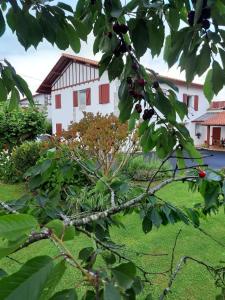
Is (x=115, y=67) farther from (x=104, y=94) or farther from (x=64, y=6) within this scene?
(x=104, y=94)

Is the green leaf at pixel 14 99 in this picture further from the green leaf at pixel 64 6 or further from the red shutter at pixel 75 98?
the red shutter at pixel 75 98

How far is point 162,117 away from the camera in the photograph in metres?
1.36

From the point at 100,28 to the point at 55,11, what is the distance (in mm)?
326

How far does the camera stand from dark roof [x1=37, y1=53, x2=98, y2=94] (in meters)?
20.9

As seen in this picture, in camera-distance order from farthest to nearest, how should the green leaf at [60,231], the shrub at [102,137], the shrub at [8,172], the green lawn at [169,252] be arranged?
the shrub at [8,172]
the shrub at [102,137]
the green lawn at [169,252]
the green leaf at [60,231]

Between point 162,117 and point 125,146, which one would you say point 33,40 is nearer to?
point 162,117

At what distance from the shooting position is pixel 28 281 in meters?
0.41

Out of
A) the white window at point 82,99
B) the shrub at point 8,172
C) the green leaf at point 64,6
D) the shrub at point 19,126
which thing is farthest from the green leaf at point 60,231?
the white window at point 82,99

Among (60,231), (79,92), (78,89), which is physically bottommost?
(60,231)

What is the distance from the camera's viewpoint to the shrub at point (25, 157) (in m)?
9.56

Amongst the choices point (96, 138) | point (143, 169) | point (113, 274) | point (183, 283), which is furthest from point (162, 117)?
point (143, 169)

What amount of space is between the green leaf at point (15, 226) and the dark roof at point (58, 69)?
20127mm

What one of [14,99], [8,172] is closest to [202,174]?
[14,99]

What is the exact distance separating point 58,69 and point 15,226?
2407 centimetres
